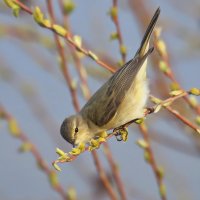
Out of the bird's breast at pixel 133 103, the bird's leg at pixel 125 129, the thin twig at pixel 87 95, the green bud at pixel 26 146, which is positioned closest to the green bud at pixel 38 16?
the thin twig at pixel 87 95

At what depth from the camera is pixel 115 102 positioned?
2.78 metres

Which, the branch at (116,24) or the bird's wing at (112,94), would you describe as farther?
the bird's wing at (112,94)

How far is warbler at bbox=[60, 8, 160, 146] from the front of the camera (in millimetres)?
2676

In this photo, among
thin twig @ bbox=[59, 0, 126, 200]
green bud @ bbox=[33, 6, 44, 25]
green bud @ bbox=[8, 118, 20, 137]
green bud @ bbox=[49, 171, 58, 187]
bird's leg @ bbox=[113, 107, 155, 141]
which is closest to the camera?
green bud @ bbox=[33, 6, 44, 25]

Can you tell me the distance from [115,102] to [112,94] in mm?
51

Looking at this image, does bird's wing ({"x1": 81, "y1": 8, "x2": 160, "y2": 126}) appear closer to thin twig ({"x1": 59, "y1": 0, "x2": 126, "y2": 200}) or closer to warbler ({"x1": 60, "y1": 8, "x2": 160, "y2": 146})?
warbler ({"x1": 60, "y1": 8, "x2": 160, "y2": 146})

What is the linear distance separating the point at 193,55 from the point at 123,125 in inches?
45.1

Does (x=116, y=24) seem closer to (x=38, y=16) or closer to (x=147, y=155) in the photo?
(x=38, y=16)

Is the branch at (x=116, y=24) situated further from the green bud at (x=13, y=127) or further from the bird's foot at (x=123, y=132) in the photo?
the green bud at (x=13, y=127)

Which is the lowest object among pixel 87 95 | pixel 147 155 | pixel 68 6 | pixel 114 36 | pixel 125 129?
pixel 147 155

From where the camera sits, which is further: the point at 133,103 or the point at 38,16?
the point at 133,103

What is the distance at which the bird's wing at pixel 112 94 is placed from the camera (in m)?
2.69

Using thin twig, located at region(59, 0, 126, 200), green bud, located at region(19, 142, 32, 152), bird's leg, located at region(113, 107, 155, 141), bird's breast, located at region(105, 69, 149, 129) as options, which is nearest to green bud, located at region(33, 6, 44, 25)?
thin twig, located at region(59, 0, 126, 200)

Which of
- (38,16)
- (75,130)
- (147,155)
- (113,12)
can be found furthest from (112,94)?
(38,16)
